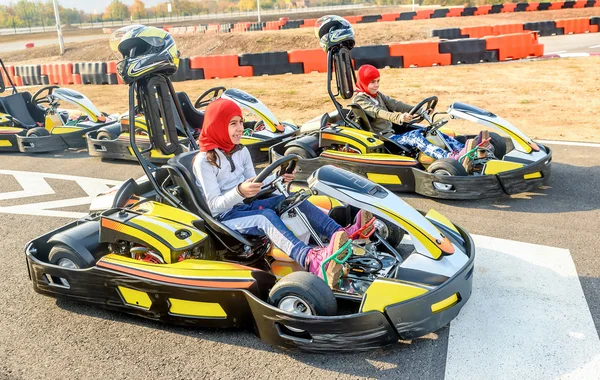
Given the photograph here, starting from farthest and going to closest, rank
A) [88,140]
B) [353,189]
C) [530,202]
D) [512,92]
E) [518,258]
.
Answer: [512,92]
[88,140]
[530,202]
[518,258]
[353,189]

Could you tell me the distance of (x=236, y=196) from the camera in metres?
3.81

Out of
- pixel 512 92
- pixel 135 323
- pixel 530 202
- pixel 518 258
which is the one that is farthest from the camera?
pixel 512 92

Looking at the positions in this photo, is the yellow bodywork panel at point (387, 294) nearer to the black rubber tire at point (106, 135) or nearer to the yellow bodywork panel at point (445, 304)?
the yellow bodywork panel at point (445, 304)

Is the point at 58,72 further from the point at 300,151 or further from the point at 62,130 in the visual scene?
the point at 300,151

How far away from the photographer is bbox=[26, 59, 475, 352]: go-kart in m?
3.25

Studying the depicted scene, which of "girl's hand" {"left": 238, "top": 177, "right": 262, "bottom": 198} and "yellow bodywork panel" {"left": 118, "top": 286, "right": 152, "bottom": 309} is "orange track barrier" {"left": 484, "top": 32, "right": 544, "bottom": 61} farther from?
"yellow bodywork panel" {"left": 118, "top": 286, "right": 152, "bottom": 309}

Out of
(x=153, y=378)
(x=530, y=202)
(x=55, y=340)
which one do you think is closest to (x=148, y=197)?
(x=55, y=340)

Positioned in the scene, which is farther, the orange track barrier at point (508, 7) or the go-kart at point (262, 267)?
the orange track barrier at point (508, 7)

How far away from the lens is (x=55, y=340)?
369cm

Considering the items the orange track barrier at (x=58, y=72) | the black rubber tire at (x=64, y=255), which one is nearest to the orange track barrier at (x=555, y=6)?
the orange track barrier at (x=58, y=72)

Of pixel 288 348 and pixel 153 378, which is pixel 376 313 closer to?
pixel 288 348

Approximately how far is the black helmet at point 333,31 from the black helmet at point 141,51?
2.62 m

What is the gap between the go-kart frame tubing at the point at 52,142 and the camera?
848 cm

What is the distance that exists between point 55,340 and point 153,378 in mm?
841
